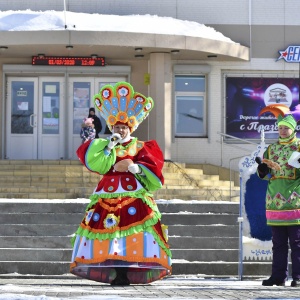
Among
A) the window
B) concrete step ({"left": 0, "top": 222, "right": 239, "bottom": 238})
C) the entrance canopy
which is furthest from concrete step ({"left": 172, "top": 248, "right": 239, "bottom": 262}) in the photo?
the window

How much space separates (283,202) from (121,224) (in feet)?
5.82

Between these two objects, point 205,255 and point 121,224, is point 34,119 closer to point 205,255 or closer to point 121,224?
point 205,255

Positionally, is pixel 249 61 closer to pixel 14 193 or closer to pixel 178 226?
pixel 14 193

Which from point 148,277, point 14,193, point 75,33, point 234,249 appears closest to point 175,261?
point 234,249

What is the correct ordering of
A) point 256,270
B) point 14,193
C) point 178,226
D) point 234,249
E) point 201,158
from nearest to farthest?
point 256,270, point 234,249, point 178,226, point 14,193, point 201,158

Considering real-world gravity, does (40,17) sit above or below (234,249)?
above

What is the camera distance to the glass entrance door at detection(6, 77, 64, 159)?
84.8ft

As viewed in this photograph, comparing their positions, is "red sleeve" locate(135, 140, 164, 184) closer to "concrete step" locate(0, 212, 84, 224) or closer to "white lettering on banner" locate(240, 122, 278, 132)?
"concrete step" locate(0, 212, 84, 224)

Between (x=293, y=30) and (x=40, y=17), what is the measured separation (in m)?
6.24

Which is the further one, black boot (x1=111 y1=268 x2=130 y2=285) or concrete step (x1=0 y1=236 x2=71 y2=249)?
concrete step (x1=0 y1=236 x2=71 y2=249)

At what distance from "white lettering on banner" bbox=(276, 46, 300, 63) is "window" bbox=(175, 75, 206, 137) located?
2046 mm

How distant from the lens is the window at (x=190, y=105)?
25891 mm

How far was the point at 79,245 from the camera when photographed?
11.2 metres

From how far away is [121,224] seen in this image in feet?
36.3
